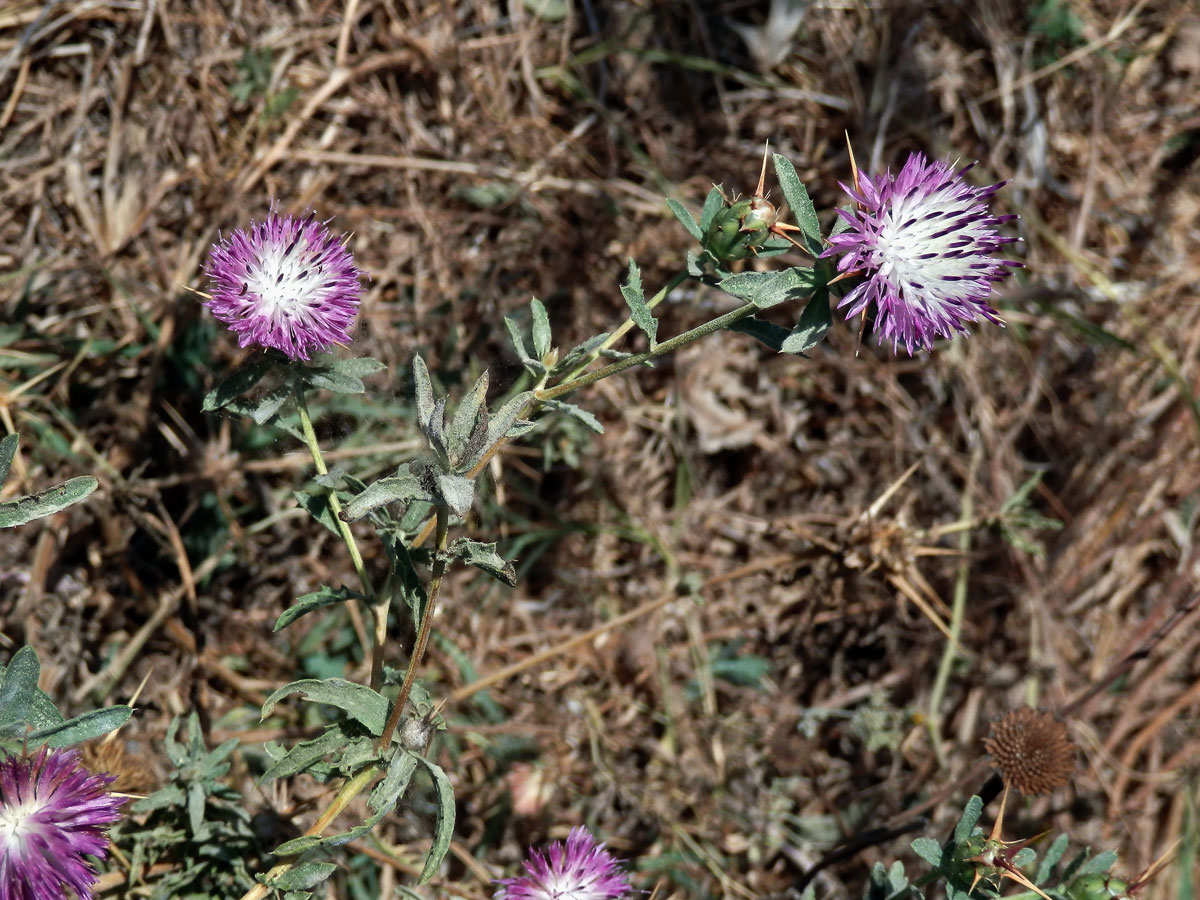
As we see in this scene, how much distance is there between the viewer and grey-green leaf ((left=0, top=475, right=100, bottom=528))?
2.05 metres

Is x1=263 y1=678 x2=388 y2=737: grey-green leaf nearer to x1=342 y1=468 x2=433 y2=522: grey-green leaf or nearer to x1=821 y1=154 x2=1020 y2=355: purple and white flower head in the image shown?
x1=342 y1=468 x2=433 y2=522: grey-green leaf

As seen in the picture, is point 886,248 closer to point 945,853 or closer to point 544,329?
point 544,329

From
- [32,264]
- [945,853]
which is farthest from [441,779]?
[32,264]

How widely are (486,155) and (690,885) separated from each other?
2856 mm

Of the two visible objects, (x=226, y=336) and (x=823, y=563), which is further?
(x=226, y=336)

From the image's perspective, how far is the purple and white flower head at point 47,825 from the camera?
179cm

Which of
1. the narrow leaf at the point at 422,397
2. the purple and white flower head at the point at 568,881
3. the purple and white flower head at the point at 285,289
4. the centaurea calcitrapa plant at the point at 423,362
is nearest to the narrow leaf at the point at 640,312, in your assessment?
the centaurea calcitrapa plant at the point at 423,362

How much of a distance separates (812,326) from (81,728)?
1.66 metres

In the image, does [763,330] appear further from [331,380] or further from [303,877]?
[303,877]

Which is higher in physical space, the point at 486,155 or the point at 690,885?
the point at 486,155

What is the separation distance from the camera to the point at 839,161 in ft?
14.1

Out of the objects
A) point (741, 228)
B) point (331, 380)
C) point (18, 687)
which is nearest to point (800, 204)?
point (741, 228)

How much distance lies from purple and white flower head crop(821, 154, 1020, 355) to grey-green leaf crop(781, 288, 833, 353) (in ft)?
0.18

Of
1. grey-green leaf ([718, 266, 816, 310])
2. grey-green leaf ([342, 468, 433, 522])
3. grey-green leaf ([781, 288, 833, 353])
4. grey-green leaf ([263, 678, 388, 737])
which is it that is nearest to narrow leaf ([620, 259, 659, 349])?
grey-green leaf ([718, 266, 816, 310])
